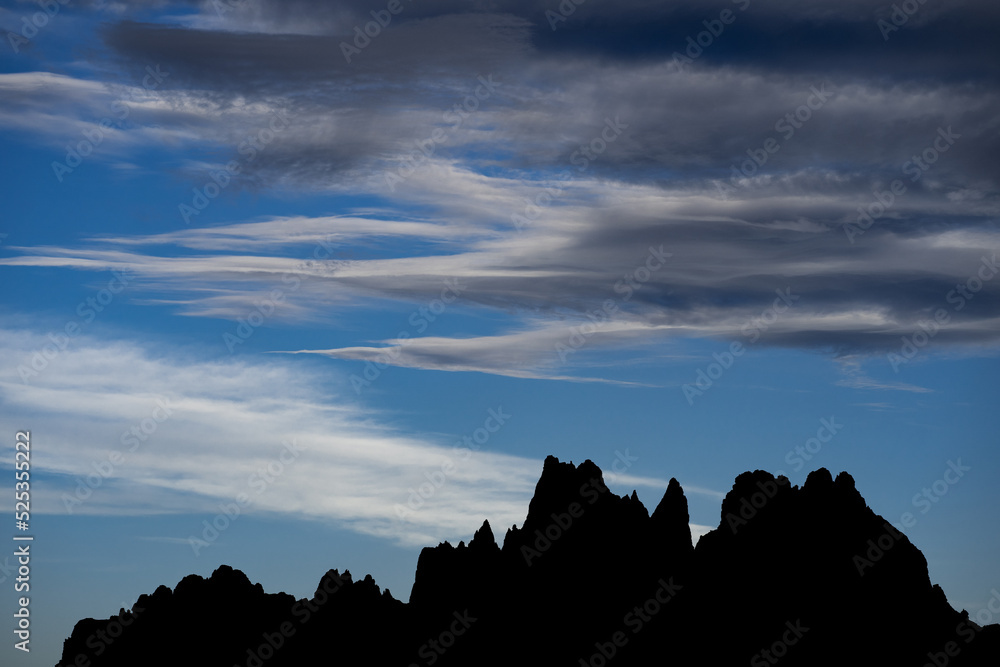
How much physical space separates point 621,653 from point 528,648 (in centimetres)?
1474

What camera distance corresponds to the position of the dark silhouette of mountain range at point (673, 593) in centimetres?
15412

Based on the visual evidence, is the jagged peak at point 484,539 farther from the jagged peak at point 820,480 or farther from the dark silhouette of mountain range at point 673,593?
the jagged peak at point 820,480

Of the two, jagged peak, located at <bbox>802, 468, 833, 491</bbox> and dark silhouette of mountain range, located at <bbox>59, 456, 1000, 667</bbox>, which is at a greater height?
jagged peak, located at <bbox>802, 468, 833, 491</bbox>

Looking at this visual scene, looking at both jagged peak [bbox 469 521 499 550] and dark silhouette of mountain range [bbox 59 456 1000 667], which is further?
jagged peak [bbox 469 521 499 550]

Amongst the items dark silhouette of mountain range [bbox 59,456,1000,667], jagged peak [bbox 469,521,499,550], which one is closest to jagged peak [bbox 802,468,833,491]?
dark silhouette of mountain range [bbox 59,456,1000,667]

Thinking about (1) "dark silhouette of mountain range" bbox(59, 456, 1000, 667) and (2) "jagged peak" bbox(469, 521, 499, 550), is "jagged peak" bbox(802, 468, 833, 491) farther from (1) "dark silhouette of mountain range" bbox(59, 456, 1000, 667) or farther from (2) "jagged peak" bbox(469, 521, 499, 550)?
(2) "jagged peak" bbox(469, 521, 499, 550)

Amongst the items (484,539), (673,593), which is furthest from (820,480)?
(484,539)

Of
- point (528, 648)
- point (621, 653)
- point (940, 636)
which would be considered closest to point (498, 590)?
point (528, 648)

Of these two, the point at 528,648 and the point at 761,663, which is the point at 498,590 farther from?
the point at 761,663

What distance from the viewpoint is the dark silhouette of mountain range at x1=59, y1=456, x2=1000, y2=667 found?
506 ft

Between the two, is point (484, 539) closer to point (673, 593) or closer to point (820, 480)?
point (673, 593)

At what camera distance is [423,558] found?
569ft

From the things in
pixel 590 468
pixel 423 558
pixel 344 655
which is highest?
pixel 590 468

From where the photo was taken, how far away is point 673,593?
526 ft
